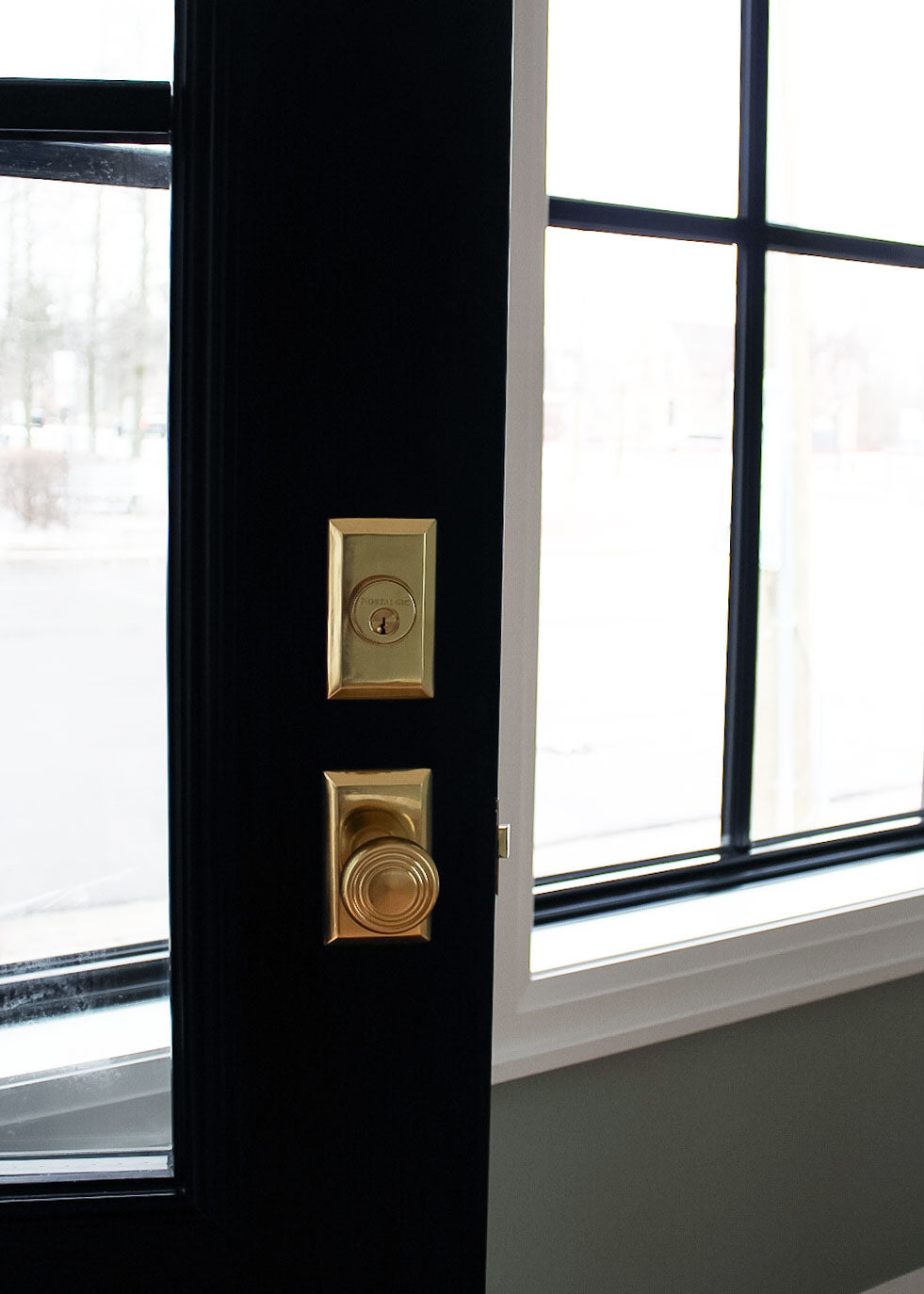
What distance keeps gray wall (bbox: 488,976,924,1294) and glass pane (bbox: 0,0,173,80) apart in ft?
3.07

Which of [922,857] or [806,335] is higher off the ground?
[806,335]

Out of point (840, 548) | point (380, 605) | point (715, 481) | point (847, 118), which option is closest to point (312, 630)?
point (380, 605)

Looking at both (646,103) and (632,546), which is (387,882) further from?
(646,103)

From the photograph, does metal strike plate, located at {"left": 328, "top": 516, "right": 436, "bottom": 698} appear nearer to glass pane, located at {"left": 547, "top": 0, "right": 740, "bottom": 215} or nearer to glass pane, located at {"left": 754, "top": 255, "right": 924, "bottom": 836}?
glass pane, located at {"left": 547, "top": 0, "right": 740, "bottom": 215}

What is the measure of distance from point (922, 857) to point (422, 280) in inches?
49.1

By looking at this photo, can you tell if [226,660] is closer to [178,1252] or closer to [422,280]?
[422,280]

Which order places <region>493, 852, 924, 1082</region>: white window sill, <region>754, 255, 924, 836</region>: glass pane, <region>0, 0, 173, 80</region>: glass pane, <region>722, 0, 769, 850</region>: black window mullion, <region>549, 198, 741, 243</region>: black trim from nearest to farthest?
<region>0, 0, 173, 80</region>: glass pane → <region>493, 852, 924, 1082</region>: white window sill → <region>549, 198, 741, 243</region>: black trim → <region>722, 0, 769, 850</region>: black window mullion → <region>754, 255, 924, 836</region>: glass pane

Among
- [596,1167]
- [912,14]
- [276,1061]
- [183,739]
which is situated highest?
[912,14]

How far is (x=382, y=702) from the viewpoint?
56 cm

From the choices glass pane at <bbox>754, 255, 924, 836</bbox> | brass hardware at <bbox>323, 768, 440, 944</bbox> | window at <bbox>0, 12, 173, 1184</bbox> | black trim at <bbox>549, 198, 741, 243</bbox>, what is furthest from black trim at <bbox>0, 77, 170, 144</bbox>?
glass pane at <bbox>754, 255, 924, 836</bbox>

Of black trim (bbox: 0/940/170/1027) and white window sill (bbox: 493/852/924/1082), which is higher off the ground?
black trim (bbox: 0/940/170/1027)

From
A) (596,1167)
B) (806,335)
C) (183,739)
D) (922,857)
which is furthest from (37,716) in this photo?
(922,857)

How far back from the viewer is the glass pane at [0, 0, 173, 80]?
0.52m

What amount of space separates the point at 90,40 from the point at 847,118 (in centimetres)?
120
